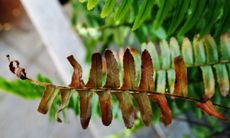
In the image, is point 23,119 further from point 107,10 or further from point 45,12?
point 107,10

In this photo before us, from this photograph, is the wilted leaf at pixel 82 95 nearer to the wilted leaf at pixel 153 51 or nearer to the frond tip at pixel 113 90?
the frond tip at pixel 113 90

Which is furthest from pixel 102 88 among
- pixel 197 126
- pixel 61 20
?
pixel 61 20

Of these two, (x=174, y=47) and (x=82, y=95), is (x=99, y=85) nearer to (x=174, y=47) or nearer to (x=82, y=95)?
(x=82, y=95)

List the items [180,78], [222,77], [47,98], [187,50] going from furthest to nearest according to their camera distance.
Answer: [187,50] → [222,77] → [180,78] → [47,98]

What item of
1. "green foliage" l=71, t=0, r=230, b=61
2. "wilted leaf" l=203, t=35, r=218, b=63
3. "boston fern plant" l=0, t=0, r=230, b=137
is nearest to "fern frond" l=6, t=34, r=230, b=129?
"boston fern plant" l=0, t=0, r=230, b=137

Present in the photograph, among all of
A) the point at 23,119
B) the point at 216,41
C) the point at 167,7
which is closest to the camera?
the point at 167,7

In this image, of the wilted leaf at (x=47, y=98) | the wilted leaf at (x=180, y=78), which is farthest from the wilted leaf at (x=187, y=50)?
the wilted leaf at (x=47, y=98)

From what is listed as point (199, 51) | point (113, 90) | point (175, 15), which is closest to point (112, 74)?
point (113, 90)
